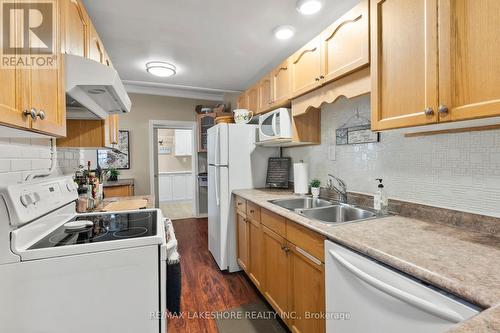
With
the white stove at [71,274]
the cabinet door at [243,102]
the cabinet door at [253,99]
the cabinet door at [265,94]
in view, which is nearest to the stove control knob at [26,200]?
the white stove at [71,274]

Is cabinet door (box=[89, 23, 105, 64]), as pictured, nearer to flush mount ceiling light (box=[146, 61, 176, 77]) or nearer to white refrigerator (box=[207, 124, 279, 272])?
flush mount ceiling light (box=[146, 61, 176, 77])

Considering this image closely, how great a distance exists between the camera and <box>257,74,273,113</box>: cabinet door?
101 inches

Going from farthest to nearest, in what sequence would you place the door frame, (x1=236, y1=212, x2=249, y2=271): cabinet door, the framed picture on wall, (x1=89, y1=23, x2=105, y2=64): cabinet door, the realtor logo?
the door frame, the framed picture on wall, (x1=236, y1=212, x2=249, y2=271): cabinet door, (x1=89, y1=23, x2=105, y2=64): cabinet door, the realtor logo

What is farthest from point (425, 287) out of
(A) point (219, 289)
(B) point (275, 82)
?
(B) point (275, 82)

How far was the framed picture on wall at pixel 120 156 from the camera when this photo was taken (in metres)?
4.16

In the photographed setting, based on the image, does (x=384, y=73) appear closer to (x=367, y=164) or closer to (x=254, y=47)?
(x=367, y=164)

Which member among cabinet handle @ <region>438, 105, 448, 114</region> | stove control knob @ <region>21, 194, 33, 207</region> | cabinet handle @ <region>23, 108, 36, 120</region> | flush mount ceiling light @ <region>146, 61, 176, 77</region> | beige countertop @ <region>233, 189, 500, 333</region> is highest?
flush mount ceiling light @ <region>146, 61, 176, 77</region>

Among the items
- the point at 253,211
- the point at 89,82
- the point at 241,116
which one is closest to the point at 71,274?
the point at 89,82

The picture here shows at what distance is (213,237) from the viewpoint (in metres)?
2.91

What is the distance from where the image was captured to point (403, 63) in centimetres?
114

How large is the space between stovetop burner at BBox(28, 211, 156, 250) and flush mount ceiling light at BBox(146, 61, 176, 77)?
80.3 inches

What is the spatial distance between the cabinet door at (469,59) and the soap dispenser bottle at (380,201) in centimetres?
70

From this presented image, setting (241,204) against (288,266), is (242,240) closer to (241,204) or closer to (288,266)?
(241,204)

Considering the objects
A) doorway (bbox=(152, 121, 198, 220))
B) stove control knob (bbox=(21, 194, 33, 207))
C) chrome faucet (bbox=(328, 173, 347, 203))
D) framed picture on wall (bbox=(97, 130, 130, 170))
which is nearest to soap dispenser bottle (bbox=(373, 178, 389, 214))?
chrome faucet (bbox=(328, 173, 347, 203))
